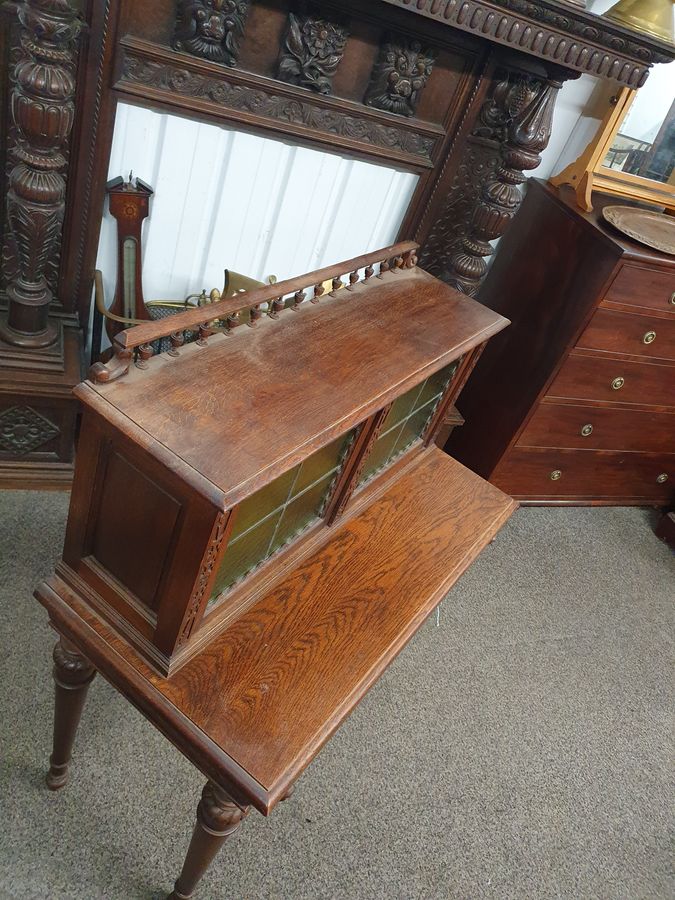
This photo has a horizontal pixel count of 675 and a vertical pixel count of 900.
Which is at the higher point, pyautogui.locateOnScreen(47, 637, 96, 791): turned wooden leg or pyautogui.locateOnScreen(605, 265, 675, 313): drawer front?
pyautogui.locateOnScreen(605, 265, 675, 313): drawer front

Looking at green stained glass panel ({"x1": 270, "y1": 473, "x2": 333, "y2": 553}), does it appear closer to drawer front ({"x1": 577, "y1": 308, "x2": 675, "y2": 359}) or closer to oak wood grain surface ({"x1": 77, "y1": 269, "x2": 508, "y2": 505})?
oak wood grain surface ({"x1": 77, "y1": 269, "x2": 508, "y2": 505})

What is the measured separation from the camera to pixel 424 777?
1.83m

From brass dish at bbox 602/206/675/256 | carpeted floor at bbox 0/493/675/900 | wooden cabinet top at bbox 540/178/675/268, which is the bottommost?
carpeted floor at bbox 0/493/675/900

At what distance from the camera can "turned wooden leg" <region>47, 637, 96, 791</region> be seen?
1267mm

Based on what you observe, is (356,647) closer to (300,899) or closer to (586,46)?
(300,899)

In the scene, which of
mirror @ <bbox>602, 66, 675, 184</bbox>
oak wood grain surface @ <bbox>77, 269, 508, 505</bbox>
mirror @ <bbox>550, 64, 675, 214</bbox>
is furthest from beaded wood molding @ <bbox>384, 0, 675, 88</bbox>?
oak wood grain surface @ <bbox>77, 269, 508, 505</bbox>

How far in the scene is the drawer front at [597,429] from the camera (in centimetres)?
255

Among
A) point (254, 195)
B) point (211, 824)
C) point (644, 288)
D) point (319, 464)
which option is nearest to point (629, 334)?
point (644, 288)

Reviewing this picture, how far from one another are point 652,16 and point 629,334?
937mm

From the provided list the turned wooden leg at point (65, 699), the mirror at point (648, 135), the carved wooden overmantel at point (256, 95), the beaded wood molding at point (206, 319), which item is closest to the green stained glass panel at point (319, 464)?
the beaded wood molding at point (206, 319)

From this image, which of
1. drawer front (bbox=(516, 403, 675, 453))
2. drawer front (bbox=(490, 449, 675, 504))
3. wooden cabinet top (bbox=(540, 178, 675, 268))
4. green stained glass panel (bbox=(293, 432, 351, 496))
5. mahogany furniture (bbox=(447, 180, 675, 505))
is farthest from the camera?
drawer front (bbox=(490, 449, 675, 504))

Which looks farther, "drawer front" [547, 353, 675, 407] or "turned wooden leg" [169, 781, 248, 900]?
"drawer front" [547, 353, 675, 407]

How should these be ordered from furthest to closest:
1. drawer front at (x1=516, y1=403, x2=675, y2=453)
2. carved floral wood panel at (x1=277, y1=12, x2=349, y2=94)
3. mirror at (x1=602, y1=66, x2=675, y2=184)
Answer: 1. drawer front at (x1=516, y1=403, x2=675, y2=453)
2. mirror at (x1=602, y1=66, x2=675, y2=184)
3. carved floral wood panel at (x1=277, y1=12, x2=349, y2=94)

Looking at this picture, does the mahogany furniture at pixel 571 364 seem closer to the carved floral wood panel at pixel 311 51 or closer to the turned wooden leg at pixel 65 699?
the carved floral wood panel at pixel 311 51
